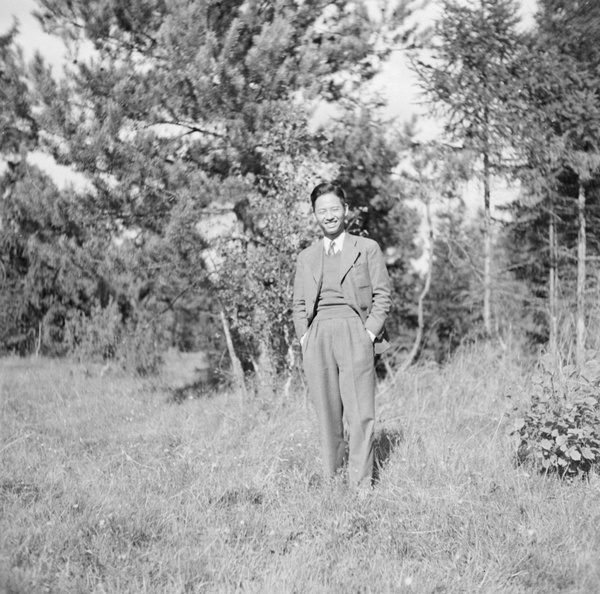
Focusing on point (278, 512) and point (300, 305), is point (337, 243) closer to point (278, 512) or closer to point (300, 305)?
point (300, 305)

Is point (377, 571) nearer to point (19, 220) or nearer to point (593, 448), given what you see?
point (593, 448)

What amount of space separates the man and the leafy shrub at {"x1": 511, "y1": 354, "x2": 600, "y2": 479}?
3.16ft

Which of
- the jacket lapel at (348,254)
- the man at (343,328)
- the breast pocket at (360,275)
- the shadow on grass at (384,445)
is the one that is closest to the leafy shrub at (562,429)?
the shadow on grass at (384,445)

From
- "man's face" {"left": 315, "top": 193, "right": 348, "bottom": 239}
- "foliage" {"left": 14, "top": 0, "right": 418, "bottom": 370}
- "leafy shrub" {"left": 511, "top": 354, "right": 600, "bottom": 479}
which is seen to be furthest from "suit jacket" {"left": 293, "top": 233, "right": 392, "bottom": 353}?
"foliage" {"left": 14, "top": 0, "right": 418, "bottom": 370}

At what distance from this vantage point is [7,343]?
604 inches

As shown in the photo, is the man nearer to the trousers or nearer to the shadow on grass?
the trousers

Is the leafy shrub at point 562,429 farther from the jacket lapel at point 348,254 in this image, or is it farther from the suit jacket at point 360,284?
the jacket lapel at point 348,254

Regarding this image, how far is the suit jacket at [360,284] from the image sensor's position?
3.66 m

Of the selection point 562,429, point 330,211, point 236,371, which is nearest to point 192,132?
point 236,371

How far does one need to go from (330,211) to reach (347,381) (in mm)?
961

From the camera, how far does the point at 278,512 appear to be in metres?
3.45

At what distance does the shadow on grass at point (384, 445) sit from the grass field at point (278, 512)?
0.03 metres

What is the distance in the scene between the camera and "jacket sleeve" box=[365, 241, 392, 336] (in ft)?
11.8

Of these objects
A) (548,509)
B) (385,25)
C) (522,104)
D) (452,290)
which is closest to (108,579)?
(548,509)
